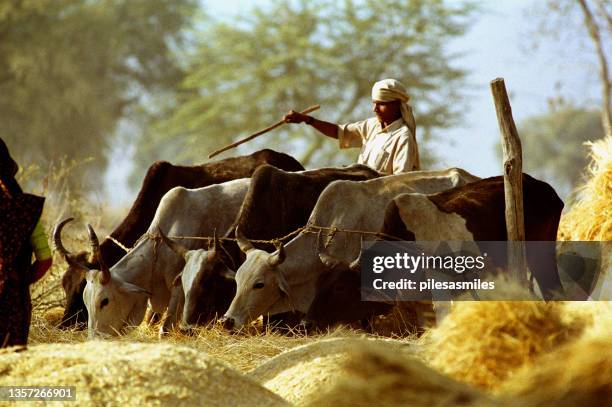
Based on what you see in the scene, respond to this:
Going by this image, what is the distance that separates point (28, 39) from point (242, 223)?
2457 cm

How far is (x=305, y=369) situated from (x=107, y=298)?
314 centimetres

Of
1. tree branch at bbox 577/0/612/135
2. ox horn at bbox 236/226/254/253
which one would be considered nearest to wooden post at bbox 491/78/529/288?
ox horn at bbox 236/226/254/253

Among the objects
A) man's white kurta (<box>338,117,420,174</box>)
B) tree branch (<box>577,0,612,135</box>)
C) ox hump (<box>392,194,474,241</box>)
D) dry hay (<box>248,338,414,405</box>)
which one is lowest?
dry hay (<box>248,338,414,405</box>)

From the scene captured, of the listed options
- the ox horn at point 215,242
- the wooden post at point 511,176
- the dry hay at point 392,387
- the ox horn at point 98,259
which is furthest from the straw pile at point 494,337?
the ox horn at point 98,259

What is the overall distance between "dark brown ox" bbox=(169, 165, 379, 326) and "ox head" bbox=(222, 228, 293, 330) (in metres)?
0.30

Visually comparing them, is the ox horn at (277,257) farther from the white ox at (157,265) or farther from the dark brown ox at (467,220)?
the white ox at (157,265)

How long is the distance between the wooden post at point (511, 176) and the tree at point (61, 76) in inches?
920

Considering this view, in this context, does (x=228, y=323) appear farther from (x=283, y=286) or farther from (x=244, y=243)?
(x=244, y=243)

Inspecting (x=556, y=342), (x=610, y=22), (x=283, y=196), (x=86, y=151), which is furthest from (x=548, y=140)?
(x=556, y=342)

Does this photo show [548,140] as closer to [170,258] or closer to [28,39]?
[28,39]

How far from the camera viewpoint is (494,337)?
418 centimetres

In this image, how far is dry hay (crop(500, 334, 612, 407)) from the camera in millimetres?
3182

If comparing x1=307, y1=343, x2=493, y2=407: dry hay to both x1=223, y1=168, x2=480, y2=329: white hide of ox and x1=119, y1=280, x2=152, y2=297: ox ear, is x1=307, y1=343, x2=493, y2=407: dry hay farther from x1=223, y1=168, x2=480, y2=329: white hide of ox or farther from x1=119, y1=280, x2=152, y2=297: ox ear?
x1=119, y1=280, x2=152, y2=297: ox ear

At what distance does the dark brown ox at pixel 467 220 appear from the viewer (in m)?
7.26
